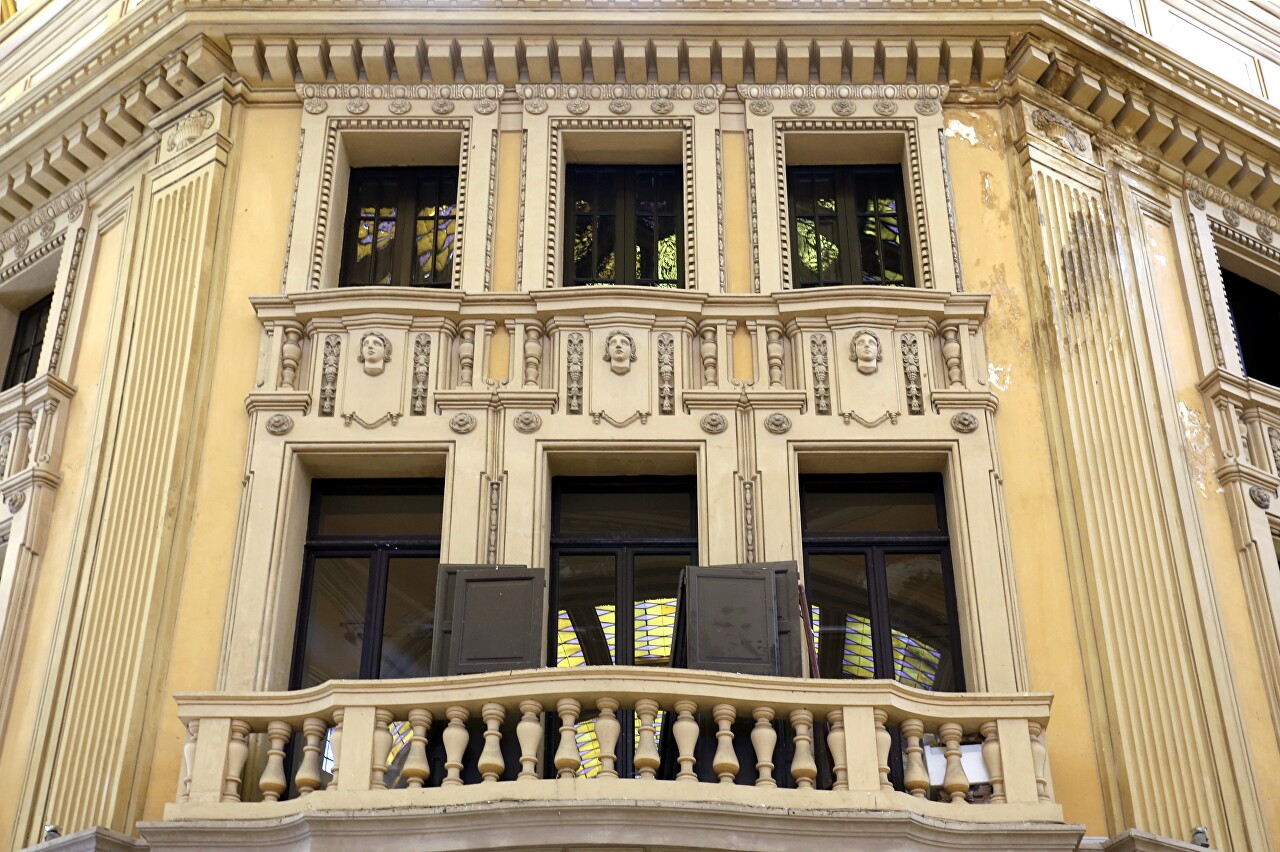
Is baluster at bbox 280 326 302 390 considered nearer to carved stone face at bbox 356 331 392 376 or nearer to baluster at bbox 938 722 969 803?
carved stone face at bbox 356 331 392 376

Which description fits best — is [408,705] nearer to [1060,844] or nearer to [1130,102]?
[1060,844]

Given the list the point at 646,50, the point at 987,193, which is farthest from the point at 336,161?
the point at 987,193

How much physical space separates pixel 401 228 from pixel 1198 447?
25.9ft

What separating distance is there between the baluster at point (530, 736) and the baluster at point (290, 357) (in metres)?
4.30

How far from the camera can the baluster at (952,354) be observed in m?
14.9

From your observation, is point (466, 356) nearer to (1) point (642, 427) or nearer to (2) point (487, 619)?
(1) point (642, 427)

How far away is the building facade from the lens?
1236 centimetres

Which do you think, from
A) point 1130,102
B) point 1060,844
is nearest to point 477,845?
point 1060,844

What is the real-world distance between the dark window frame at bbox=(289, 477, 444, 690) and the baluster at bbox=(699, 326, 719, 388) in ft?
8.37

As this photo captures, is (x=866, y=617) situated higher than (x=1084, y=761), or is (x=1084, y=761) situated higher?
(x=866, y=617)

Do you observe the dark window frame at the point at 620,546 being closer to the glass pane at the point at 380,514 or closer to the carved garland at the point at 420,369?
the glass pane at the point at 380,514

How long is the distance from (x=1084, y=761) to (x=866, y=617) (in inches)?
85.4

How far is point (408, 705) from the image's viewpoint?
12266 millimetres

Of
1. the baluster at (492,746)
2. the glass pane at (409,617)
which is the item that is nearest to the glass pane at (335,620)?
the glass pane at (409,617)
